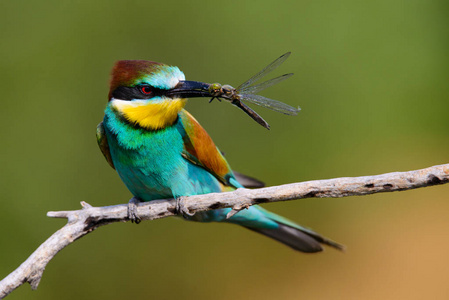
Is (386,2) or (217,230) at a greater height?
(386,2)

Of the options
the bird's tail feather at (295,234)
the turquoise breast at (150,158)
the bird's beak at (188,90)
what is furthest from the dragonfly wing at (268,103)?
the bird's tail feather at (295,234)

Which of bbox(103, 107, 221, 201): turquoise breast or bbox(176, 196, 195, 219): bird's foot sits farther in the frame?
bbox(103, 107, 221, 201): turquoise breast

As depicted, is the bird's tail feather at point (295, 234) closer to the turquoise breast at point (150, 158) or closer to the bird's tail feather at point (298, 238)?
the bird's tail feather at point (298, 238)

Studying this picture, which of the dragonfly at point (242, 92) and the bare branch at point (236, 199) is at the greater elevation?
the dragonfly at point (242, 92)

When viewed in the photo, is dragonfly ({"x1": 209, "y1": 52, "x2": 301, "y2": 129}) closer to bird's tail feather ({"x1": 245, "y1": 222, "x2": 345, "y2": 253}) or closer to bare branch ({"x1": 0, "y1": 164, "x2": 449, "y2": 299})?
bare branch ({"x1": 0, "y1": 164, "x2": 449, "y2": 299})

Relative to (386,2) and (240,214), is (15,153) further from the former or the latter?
(386,2)

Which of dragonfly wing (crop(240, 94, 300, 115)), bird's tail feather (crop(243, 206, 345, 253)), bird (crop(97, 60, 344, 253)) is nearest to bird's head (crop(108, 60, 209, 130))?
bird (crop(97, 60, 344, 253))

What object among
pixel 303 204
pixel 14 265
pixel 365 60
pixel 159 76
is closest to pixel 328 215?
pixel 303 204
